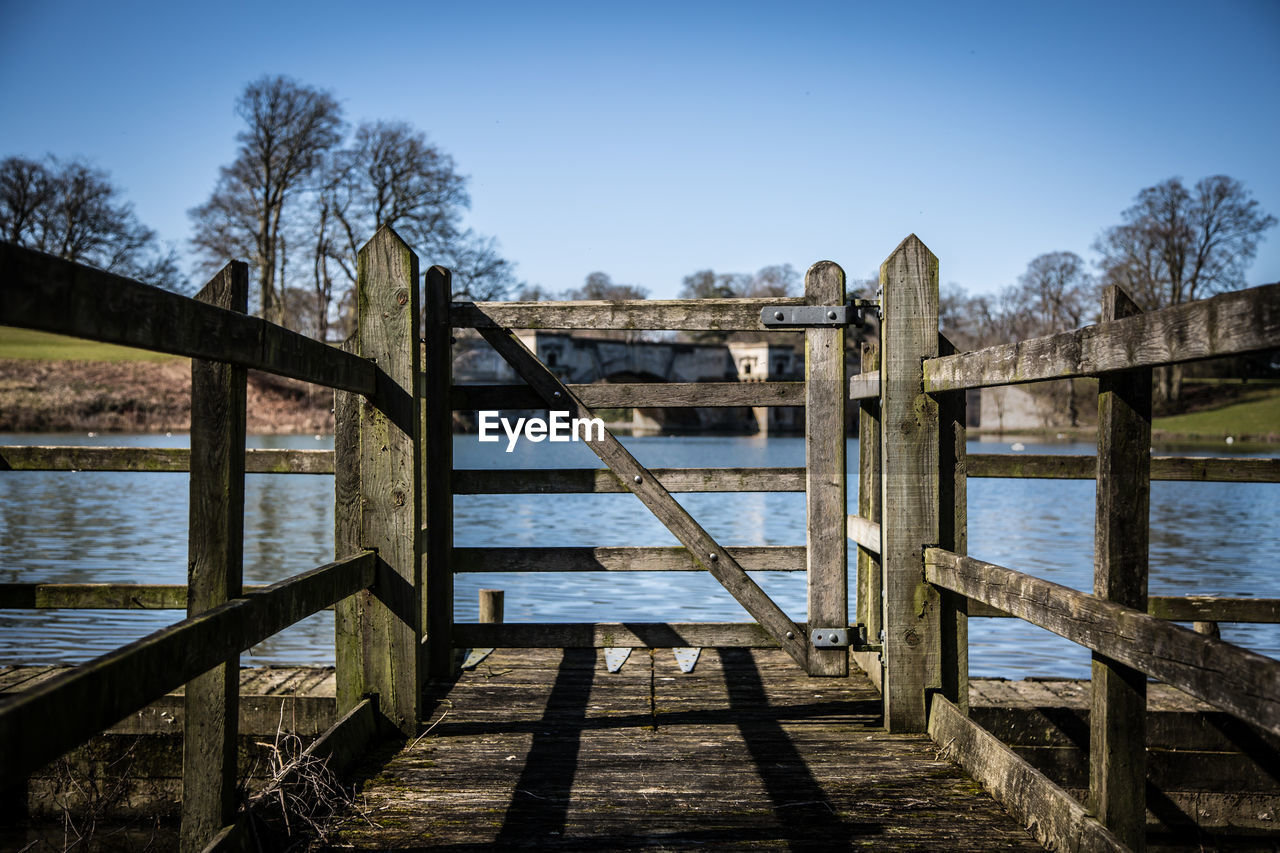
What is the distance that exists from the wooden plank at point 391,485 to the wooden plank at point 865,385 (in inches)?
74.9

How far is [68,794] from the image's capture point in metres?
4.55

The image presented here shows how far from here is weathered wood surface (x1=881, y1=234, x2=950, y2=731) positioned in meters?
4.01

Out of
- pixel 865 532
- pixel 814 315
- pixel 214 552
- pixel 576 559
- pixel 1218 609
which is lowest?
pixel 1218 609

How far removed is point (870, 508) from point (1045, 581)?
7.74 ft

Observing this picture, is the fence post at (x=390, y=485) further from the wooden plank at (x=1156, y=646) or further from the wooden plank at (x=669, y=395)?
the wooden plank at (x=1156, y=646)

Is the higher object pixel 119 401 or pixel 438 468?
pixel 119 401

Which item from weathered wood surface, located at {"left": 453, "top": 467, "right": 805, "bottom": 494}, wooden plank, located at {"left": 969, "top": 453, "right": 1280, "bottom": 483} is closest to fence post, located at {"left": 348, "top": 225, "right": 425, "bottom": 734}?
weathered wood surface, located at {"left": 453, "top": 467, "right": 805, "bottom": 494}

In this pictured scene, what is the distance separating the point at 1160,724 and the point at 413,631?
3.28 meters

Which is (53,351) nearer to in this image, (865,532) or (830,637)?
(865,532)

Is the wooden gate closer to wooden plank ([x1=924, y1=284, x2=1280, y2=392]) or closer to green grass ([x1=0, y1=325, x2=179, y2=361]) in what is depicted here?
wooden plank ([x1=924, y1=284, x2=1280, y2=392])

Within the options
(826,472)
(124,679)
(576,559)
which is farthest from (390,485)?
(124,679)

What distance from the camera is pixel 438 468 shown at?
4.81 meters

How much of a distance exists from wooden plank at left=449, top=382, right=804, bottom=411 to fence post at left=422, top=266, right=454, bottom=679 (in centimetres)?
17

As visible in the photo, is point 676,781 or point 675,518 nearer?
point 676,781
